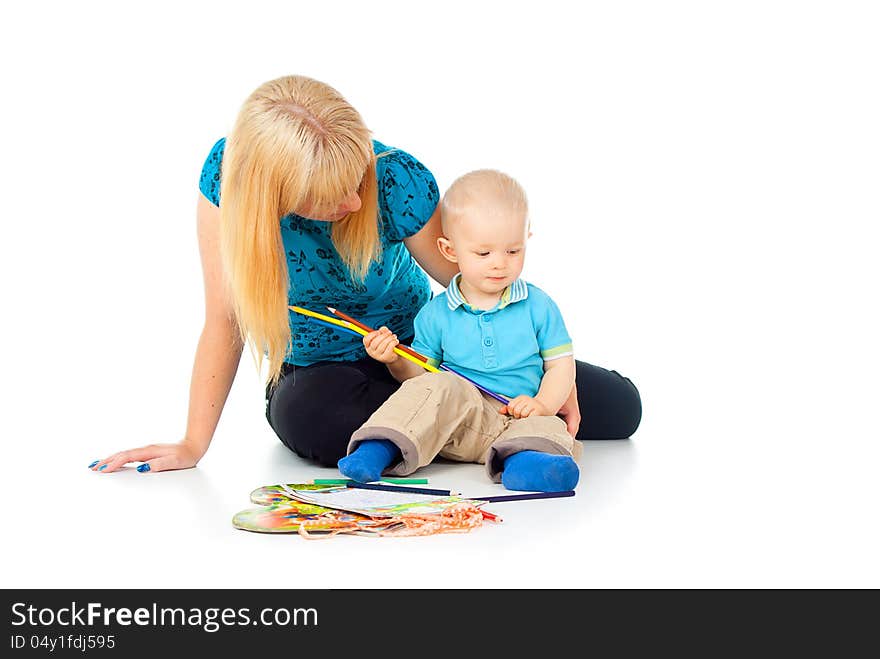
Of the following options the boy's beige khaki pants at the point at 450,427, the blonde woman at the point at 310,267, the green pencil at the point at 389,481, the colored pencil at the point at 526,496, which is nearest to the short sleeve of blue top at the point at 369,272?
the blonde woman at the point at 310,267

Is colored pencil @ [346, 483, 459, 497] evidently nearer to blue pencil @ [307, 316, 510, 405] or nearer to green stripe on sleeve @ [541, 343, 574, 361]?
blue pencil @ [307, 316, 510, 405]

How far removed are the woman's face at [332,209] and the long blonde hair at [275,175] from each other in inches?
0.6

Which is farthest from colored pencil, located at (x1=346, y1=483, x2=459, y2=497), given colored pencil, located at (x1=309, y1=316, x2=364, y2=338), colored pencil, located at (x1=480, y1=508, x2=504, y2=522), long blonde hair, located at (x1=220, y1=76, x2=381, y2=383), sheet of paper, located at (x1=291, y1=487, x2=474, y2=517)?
colored pencil, located at (x1=309, y1=316, x2=364, y2=338)

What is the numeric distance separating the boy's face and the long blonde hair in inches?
7.5

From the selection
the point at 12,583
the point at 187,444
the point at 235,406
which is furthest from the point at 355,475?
the point at 235,406

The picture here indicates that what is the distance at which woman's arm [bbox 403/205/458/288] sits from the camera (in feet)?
7.80

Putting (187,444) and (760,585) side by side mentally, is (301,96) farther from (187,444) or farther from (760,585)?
(760,585)

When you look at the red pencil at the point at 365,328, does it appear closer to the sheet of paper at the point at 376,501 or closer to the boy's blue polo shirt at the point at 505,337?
the boy's blue polo shirt at the point at 505,337

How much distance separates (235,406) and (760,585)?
1.82 meters

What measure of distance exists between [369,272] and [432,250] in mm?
136

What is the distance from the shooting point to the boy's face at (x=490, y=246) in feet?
7.24

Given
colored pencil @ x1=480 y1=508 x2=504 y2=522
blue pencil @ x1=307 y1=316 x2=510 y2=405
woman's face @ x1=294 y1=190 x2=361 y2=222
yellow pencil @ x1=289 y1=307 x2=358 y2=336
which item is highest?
woman's face @ x1=294 y1=190 x2=361 y2=222

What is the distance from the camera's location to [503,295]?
7.57 feet

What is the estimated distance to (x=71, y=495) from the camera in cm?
217
